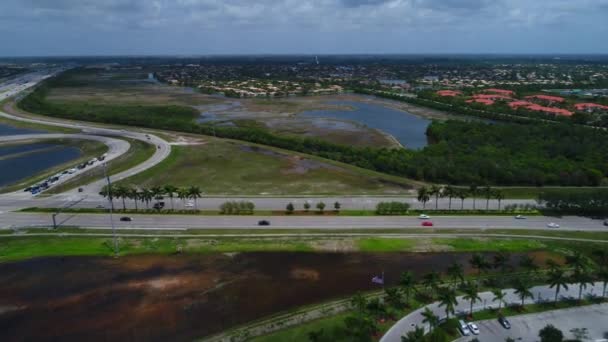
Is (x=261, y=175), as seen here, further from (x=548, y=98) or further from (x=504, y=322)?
(x=548, y=98)

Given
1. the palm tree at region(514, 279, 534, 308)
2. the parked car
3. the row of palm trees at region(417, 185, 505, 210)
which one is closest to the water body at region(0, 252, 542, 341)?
the palm tree at region(514, 279, 534, 308)

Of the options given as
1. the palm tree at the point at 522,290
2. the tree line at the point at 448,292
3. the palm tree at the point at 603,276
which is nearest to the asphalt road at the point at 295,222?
the tree line at the point at 448,292

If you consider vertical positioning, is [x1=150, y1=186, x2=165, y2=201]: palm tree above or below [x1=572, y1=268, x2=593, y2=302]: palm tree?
above

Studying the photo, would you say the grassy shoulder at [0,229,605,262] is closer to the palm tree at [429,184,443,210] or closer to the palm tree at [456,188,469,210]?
the palm tree at [456,188,469,210]

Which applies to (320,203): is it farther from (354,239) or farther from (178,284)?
(178,284)

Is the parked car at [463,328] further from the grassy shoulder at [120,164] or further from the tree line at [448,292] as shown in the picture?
the grassy shoulder at [120,164]

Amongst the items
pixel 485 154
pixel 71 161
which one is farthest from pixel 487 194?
pixel 71 161
